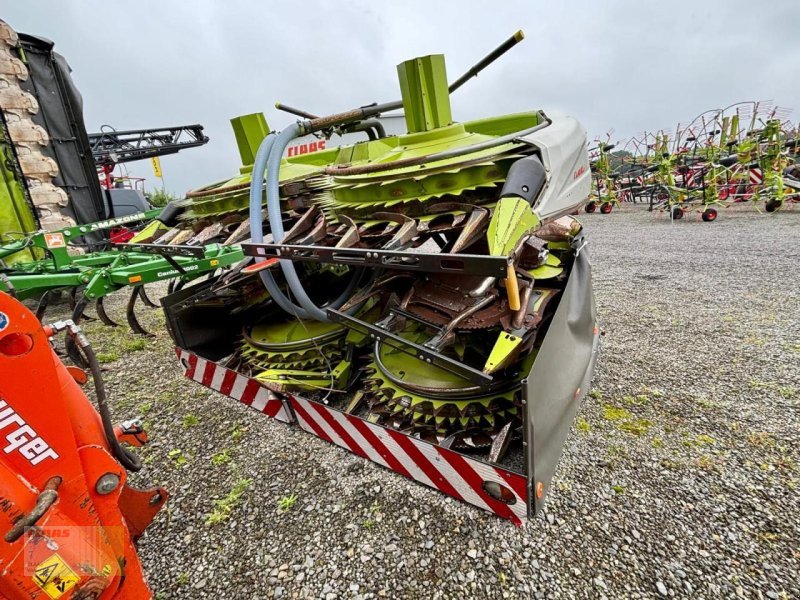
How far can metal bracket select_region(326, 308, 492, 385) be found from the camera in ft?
5.69

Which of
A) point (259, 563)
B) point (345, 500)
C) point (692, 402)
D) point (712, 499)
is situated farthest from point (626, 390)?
point (259, 563)

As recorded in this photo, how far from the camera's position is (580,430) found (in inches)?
97.3

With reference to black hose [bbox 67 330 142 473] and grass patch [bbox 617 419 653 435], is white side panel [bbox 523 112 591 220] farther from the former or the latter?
black hose [bbox 67 330 142 473]

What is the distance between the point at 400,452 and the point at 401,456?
0.09 feet

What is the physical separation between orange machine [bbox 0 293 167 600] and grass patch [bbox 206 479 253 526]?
74 centimetres

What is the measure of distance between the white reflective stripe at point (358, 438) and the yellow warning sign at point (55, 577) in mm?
1259

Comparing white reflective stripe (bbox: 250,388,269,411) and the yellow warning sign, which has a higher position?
the yellow warning sign

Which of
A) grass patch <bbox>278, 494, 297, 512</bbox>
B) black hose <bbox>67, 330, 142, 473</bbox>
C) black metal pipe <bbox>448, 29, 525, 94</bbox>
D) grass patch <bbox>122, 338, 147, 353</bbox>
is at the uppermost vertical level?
→ black metal pipe <bbox>448, 29, 525, 94</bbox>

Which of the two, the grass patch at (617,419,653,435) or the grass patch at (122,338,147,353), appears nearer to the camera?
the grass patch at (617,419,653,435)

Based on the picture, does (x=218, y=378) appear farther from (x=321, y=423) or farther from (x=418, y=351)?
(x=418, y=351)

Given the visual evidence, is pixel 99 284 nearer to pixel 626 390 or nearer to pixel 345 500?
pixel 345 500

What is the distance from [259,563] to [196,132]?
1923 centimetres

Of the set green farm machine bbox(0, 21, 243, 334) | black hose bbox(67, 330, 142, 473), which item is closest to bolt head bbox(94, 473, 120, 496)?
black hose bbox(67, 330, 142, 473)

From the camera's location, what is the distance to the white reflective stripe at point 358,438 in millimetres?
2146
